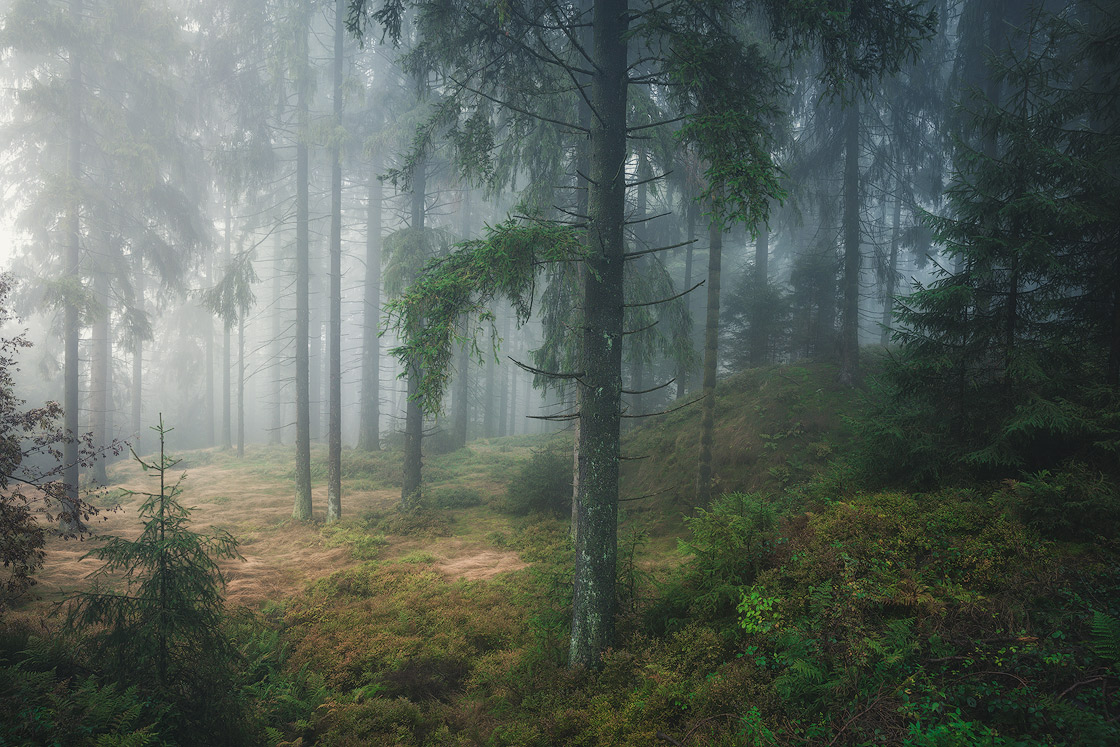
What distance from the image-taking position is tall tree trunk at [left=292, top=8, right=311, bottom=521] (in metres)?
13.7

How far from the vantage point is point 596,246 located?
232 inches

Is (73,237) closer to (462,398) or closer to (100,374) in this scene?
(100,374)

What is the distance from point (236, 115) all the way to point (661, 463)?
18088mm

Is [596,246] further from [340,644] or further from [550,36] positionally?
[550,36]

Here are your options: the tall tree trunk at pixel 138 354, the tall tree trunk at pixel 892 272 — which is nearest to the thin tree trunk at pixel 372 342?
the tall tree trunk at pixel 138 354

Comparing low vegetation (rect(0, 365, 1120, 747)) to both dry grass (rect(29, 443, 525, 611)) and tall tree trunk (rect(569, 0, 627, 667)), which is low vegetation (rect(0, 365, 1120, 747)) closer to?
tall tree trunk (rect(569, 0, 627, 667))

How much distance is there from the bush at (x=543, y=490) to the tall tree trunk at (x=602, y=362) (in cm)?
739

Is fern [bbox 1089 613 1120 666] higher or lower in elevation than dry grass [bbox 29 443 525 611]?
higher

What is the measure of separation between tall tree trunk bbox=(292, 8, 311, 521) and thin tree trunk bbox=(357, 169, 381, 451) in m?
6.72

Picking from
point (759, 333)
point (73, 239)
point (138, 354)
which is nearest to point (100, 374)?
point (138, 354)

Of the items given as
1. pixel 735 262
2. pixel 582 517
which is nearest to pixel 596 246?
pixel 582 517

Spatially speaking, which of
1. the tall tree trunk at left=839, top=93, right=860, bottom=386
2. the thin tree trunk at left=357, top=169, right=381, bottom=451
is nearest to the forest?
the tall tree trunk at left=839, top=93, right=860, bottom=386

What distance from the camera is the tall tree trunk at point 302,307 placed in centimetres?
1367

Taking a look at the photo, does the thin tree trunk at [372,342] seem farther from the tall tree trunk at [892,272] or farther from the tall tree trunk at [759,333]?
the tall tree trunk at [892,272]
